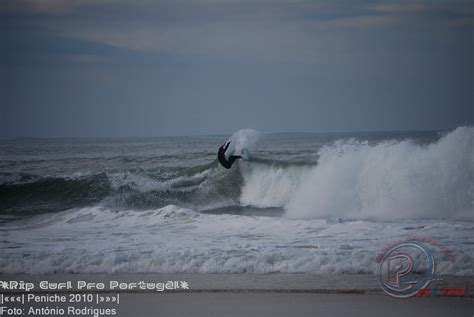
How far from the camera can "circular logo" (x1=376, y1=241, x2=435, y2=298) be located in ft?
13.2

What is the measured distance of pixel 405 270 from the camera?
14.6 ft

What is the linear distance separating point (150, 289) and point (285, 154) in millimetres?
7208

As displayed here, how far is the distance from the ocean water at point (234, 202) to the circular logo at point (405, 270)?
12cm

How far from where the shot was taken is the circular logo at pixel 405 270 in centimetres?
402

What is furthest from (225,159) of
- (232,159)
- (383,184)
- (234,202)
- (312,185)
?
(383,184)

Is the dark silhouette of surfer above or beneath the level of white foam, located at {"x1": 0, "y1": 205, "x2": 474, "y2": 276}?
above

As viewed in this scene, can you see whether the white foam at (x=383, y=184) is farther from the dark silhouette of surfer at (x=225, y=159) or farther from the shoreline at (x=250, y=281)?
the shoreline at (x=250, y=281)

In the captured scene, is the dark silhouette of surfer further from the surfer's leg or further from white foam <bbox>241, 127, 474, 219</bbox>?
white foam <bbox>241, 127, 474, 219</bbox>

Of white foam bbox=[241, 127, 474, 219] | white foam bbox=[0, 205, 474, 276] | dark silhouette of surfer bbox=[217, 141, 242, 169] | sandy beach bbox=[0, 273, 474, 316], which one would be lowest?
sandy beach bbox=[0, 273, 474, 316]

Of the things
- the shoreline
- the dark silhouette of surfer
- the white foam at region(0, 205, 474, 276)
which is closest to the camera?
the shoreline
